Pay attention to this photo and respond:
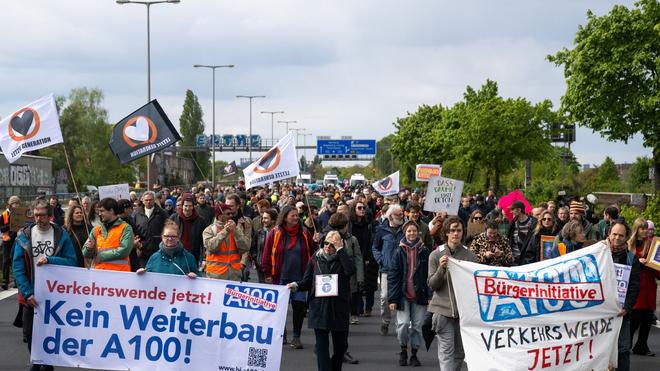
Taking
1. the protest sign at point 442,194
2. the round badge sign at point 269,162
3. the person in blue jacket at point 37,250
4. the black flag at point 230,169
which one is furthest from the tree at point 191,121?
the person in blue jacket at point 37,250

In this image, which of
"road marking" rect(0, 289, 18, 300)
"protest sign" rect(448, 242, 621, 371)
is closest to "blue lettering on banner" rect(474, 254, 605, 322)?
"protest sign" rect(448, 242, 621, 371)

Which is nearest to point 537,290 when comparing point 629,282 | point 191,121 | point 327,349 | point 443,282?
point 443,282

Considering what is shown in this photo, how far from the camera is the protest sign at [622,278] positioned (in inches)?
322

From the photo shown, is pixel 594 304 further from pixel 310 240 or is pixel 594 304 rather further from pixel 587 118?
pixel 587 118

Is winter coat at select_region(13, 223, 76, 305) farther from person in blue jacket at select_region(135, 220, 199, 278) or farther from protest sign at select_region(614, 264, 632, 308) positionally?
protest sign at select_region(614, 264, 632, 308)

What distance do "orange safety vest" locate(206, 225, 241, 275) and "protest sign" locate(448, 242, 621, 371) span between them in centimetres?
336

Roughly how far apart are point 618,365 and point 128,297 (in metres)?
4.25

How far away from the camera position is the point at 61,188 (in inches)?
2884

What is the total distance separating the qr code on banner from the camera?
7926 millimetres

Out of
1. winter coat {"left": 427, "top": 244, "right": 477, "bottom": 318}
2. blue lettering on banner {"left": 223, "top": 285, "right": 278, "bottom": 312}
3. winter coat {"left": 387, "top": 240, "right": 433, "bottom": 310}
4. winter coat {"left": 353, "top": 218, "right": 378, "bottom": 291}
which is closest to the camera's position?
winter coat {"left": 427, "top": 244, "right": 477, "bottom": 318}

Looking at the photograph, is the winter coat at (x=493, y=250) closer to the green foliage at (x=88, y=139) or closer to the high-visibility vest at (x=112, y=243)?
the high-visibility vest at (x=112, y=243)

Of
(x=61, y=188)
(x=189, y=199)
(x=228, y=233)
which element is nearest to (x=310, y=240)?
(x=228, y=233)

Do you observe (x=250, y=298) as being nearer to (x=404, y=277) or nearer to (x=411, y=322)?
(x=404, y=277)

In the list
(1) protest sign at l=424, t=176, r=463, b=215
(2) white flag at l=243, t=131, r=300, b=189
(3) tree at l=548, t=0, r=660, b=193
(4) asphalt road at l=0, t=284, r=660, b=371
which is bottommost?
(4) asphalt road at l=0, t=284, r=660, b=371
